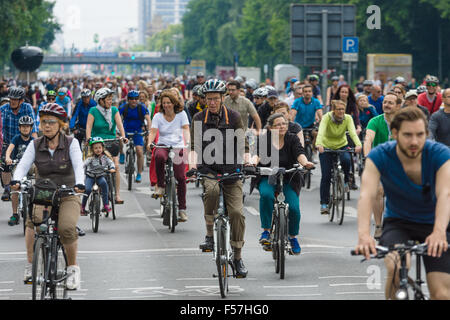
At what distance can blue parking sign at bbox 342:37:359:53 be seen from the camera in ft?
86.1

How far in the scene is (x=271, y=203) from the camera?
10.9 meters

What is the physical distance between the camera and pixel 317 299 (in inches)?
353

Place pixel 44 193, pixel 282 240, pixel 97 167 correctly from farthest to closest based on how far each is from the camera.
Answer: pixel 97 167
pixel 282 240
pixel 44 193

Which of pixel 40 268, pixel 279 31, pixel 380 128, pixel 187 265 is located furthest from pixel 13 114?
pixel 279 31

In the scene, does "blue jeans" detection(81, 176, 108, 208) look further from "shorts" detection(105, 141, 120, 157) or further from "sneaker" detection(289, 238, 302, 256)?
"sneaker" detection(289, 238, 302, 256)

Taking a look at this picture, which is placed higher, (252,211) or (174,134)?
(174,134)

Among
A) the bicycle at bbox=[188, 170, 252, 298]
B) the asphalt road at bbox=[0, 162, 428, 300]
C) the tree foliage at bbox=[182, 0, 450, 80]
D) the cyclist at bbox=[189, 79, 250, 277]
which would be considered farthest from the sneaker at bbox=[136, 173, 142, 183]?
the tree foliage at bbox=[182, 0, 450, 80]

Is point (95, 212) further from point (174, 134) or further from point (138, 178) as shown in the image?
point (138, 178)

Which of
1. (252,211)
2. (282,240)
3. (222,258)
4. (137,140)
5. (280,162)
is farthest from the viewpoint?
(137,140)

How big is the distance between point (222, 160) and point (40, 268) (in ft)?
8.21

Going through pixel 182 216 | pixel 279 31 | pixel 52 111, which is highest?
pixel 279 31

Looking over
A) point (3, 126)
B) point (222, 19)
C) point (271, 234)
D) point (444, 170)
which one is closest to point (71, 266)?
point (271, 234)

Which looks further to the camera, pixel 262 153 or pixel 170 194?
pixel 170 194
